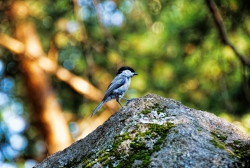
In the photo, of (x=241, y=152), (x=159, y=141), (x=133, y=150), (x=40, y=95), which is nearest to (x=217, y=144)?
(x=241, y=152)

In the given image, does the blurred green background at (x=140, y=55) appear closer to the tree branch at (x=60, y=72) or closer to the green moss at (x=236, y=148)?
the tree branch at (x=60, y=72)

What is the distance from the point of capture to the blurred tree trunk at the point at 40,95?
9367 millimetres

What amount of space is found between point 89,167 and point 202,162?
0.81m

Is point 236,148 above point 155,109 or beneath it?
beneath

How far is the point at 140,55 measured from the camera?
11641 mm

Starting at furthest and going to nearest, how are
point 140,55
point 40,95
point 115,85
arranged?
point 140,55 < point 40,95 < point 115,85

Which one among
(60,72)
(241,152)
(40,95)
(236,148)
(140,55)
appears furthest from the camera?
(140,55)

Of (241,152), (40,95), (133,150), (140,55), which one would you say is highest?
(140,55)

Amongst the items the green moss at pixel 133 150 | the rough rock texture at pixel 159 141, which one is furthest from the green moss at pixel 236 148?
the green moss at pixel 133 150

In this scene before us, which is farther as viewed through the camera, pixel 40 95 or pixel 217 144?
pixel 40 95

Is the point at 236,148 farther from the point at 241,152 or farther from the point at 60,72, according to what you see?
the point at 60,72

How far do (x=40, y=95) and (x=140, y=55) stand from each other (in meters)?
3.31

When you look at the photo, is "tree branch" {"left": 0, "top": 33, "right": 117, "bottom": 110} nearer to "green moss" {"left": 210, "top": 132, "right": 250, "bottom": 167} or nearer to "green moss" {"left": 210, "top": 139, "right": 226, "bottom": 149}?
"green moss" {"left": 210, "top": 132, "right": 250, "bottom": 167}

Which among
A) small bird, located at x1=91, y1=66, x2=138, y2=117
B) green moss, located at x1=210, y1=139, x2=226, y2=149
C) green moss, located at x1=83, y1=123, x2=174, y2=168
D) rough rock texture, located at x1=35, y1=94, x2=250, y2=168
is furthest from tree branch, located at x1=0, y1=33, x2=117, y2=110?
green moss, located at x1=210, y1=139, x2=226, y2=149
